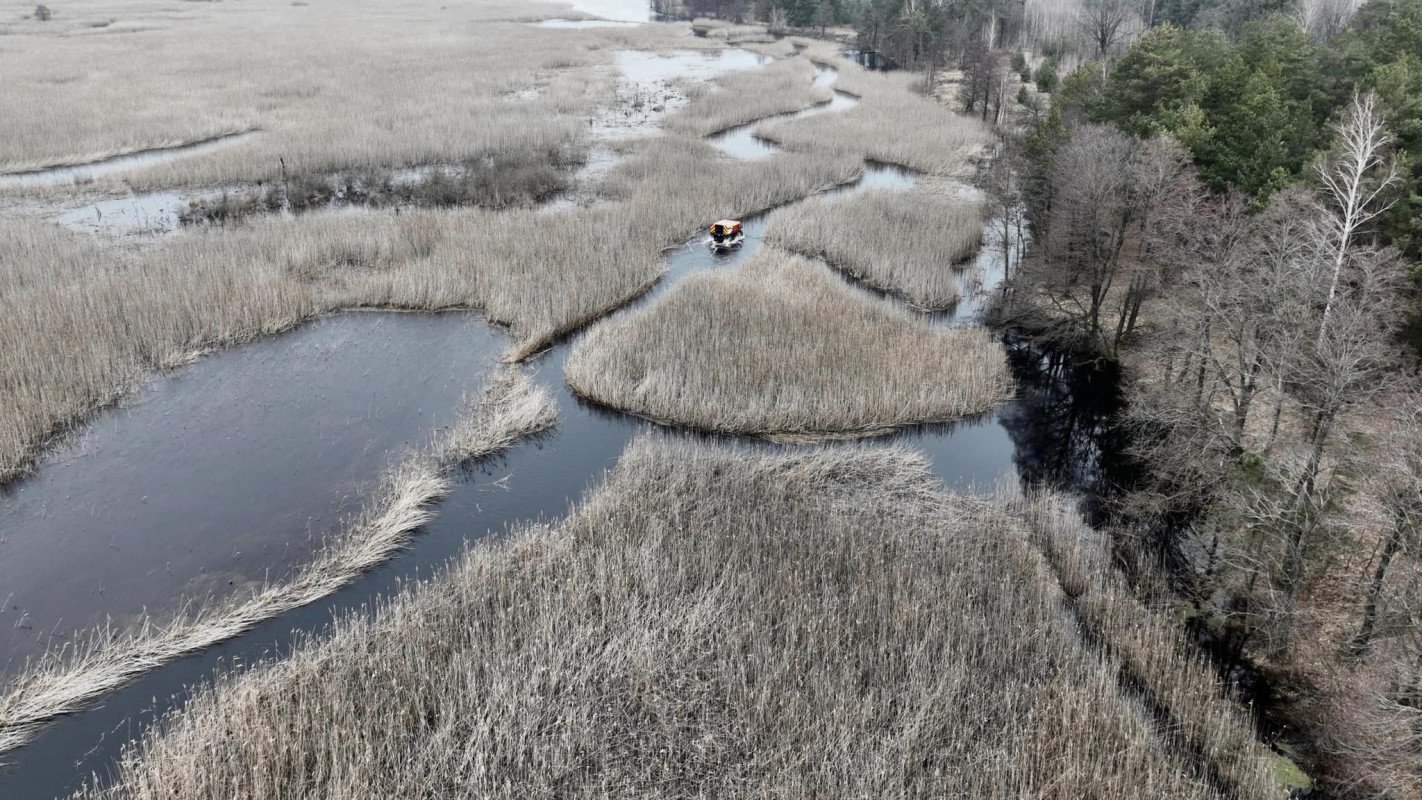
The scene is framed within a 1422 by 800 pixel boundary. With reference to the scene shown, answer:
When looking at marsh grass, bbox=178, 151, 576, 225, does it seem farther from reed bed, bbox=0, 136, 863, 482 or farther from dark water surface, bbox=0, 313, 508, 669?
dark water surface, bbox=0, 313, 508, 669

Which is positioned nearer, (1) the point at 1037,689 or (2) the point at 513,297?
(1) the point at 1037,689

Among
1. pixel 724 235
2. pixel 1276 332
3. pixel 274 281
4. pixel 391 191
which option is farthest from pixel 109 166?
pixel 1276 332

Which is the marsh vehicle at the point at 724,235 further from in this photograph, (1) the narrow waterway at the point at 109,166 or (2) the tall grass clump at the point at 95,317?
(1) the narrow waterway at the point at 109,166

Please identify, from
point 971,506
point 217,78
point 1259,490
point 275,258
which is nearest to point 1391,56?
point 1259,490

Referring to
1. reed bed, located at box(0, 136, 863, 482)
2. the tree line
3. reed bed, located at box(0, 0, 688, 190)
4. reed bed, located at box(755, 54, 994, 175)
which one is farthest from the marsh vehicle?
reed bed, located at box(755, 54, 994, 175)

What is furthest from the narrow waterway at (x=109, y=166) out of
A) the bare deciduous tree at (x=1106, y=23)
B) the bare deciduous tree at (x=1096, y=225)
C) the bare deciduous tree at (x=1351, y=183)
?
the bare deciduous tree at (x=1106, y=23)

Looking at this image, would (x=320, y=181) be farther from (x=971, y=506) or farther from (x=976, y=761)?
(x=976, y=761)
